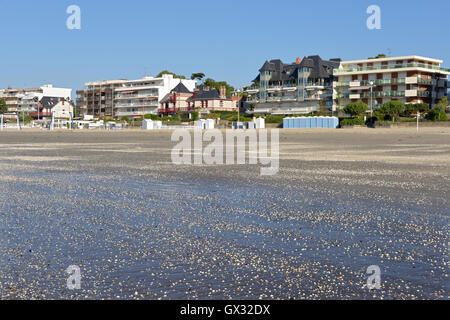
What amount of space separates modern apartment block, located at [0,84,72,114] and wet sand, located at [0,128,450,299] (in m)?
166

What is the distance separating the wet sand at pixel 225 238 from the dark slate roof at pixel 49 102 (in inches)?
6463

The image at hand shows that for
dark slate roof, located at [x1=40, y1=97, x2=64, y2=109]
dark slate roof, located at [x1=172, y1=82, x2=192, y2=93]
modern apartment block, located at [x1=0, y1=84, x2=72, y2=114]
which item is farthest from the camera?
modern apartment block, located at [x1=0, y1=84, x2=72, y2=114]

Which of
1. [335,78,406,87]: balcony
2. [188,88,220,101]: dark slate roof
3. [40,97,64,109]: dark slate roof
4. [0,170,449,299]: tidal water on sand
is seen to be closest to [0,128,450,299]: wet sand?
[0,170,449,299]: tidal water on sand

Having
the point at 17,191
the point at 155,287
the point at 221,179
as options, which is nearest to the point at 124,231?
the point at 155,287

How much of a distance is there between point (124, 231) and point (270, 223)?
1.89 meters

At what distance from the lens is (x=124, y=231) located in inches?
250

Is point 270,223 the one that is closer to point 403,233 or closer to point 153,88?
point 403,233

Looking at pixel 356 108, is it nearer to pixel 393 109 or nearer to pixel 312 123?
pixel 393 109

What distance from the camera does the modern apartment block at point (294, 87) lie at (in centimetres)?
10750

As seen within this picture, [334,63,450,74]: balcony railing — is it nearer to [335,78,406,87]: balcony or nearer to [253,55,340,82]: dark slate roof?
[335,78,406,87]: balcony

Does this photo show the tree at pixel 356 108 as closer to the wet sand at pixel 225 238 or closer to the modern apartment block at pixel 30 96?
the wet sand at pixel 225 238

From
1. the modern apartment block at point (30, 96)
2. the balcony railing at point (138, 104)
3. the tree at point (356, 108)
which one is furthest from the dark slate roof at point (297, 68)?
the modern apartment block at point (30, 96)

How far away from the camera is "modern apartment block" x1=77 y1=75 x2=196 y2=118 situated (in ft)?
470

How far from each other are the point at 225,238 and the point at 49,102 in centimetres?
17343
